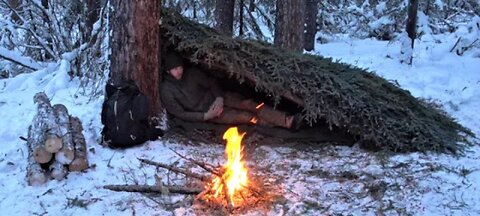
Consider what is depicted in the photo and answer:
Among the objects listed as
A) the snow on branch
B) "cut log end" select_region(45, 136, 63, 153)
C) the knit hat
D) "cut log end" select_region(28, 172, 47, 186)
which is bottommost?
"cut log end" select_region(28, 172, 47, 186)

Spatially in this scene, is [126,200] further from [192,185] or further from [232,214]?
[232,214]

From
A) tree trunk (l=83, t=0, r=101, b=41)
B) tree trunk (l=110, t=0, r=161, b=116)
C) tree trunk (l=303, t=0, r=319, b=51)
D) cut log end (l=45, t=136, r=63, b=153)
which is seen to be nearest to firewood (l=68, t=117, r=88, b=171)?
cut log end (l=45, t=136, r=63, b=153)

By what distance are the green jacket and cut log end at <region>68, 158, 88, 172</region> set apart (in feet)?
4.33

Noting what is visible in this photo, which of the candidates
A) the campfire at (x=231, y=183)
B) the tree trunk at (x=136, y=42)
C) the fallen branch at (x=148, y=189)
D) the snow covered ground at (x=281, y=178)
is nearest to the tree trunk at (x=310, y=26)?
the snow covered ground at (x=281, y=178)

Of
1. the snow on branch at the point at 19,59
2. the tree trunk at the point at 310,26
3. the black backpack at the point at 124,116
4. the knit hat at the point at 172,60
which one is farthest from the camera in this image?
the tree trunk at the point at 310,26

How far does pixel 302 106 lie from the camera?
5.14m

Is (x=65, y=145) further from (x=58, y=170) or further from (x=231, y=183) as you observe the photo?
(x=231, y=183)

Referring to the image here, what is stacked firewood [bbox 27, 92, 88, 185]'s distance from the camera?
3.99 m

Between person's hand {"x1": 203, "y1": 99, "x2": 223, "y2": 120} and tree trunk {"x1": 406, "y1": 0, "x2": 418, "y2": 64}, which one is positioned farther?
tree trunk {"x1": 406, "y1": 0, "x2": 418, "y2": 64}

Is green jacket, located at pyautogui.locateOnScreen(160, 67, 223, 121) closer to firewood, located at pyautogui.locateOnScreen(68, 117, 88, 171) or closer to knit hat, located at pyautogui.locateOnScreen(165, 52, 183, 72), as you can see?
knit hat, located at pyautogui.locateOnScreen(165, 52, 183, 72)

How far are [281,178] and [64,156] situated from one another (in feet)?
6.28

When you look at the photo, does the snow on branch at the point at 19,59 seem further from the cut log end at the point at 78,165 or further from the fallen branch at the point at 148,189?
the fallen branch at the point at 148,189

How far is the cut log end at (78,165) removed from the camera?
4145mm

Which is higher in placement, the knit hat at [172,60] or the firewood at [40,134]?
the knit hat at [172,60]
